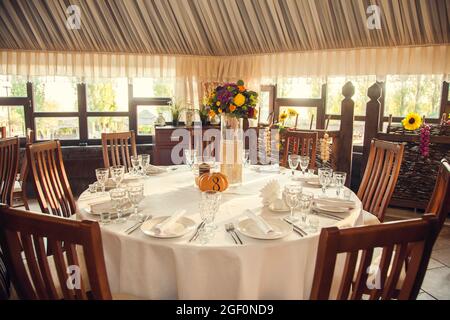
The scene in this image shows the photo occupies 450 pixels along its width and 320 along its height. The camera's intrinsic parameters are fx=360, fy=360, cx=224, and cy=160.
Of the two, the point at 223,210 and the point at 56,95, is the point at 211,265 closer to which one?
the point at 223,210

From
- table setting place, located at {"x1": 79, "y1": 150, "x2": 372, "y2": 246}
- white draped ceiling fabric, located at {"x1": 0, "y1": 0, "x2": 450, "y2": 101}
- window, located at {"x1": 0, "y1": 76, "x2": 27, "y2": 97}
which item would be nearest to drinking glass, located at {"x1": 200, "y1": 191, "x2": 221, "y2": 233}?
table setting place, located at {"x1": 79, "y1": 150, "x2": 372, "y2": 246}

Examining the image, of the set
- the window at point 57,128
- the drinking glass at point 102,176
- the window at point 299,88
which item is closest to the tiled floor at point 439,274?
the drinking glass at point 102,176

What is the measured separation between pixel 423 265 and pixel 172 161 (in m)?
4.08

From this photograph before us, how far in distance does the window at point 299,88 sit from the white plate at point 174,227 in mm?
3977

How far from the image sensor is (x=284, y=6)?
462 cm

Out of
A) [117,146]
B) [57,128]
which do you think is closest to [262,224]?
[117,146]

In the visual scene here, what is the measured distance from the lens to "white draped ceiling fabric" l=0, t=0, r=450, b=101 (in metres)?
4.23

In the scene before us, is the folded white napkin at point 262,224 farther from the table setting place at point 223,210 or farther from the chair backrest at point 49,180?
the chair backrest at point 49,180

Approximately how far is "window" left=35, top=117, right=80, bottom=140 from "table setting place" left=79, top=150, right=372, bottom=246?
3410mm

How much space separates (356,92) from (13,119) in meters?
4.79

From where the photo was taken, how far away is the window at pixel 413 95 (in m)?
4.50

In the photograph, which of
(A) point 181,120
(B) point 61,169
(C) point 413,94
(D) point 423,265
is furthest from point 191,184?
(C) point 413,94

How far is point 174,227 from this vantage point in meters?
1.50

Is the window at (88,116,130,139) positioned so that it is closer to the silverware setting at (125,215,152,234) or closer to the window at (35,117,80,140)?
the window at (35,117,80,140)
